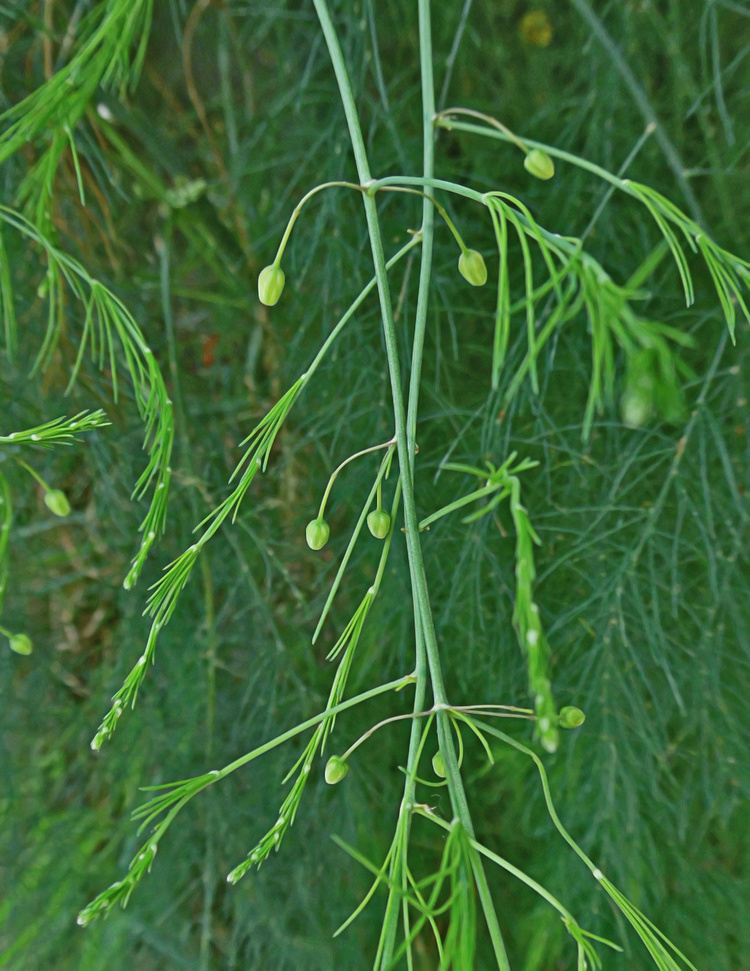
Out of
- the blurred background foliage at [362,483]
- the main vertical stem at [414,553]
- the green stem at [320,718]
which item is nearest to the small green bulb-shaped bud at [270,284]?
the main vertical stem at [414,553]

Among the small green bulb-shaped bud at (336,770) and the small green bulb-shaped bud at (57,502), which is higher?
the small green bulb-shaped bud at (57,502)

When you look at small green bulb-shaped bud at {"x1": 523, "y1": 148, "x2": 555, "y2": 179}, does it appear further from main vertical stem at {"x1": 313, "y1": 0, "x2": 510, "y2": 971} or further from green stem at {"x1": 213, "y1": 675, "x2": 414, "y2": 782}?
green stem at {"x1": 213, "y1": 675, "x2": 414, "y2": 782}

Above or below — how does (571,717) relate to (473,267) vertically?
below

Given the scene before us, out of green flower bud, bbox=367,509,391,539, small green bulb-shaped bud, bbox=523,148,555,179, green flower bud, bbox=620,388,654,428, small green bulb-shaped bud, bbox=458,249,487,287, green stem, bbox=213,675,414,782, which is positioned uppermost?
small green bulb-shaped bud, bbox=523,148,555,179

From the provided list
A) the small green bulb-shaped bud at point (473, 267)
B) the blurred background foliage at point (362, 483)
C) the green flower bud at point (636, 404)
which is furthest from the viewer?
the blurred background foliage at point (362, 483)

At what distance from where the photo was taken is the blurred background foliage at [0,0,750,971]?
65 centimetres

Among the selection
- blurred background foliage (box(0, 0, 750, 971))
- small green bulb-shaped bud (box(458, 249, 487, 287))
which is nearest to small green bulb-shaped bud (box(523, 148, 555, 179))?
small green bulb-shaped bud (box(458, 249, 487, 287))

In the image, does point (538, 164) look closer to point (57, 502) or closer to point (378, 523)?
point (378, 523)

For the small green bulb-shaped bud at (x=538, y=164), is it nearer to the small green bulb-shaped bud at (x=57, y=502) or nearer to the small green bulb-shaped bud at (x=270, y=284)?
the small green bulb-shaped bud at (x=270, y=284)

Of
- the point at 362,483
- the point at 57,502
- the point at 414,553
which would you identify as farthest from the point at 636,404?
the point at 362,483

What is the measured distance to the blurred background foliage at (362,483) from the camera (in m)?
0.65

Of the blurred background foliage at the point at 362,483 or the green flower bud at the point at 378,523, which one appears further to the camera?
the blurred background foliage at the point at 362,483

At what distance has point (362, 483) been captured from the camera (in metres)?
0.68

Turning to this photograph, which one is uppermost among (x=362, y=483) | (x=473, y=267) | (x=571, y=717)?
(x=473, y=267)
